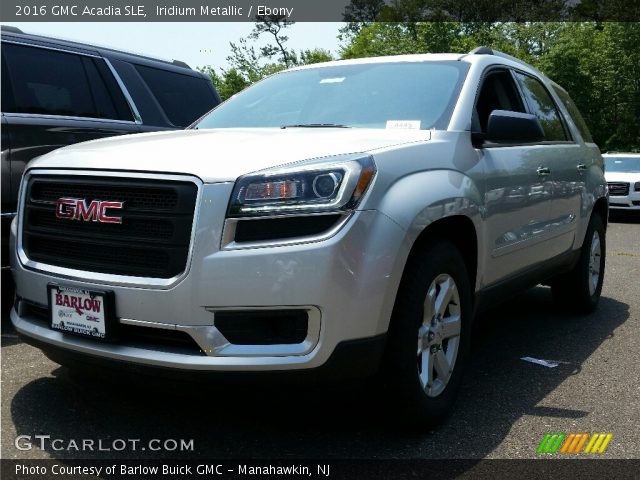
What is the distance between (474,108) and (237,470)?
219 centimetres

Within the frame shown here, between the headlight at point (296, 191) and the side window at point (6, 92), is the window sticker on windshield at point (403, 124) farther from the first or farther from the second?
the side window at point (6, 92)

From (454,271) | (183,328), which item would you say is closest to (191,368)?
(183,328)

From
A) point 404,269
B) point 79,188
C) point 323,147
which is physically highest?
point 323,147

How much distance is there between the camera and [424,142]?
3.22 metres

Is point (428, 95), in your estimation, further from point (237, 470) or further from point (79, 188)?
point (237, 470)

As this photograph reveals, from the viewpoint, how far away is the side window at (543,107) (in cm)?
467

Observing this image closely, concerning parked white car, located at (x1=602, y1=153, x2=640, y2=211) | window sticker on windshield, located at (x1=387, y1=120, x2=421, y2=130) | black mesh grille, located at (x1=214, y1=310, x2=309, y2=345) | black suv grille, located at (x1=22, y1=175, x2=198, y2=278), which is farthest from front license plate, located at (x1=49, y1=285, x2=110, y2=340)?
parked white car, located at (x1=602, y1=153, x2=640, y2=211)

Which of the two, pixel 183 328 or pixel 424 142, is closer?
pixel 183 328

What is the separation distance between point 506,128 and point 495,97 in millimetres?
659

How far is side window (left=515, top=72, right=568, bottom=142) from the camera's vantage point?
4.67 m

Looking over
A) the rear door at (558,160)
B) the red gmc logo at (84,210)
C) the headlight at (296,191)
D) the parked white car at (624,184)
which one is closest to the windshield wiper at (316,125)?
the headlight at (296,191)

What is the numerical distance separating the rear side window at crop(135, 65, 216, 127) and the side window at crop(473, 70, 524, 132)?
273cm

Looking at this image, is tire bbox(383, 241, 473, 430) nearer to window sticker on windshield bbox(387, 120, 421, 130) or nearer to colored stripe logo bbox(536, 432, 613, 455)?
colored stripe logo bbox(536, 432, 613, 455)

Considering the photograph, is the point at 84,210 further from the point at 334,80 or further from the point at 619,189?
the point at 619,189
